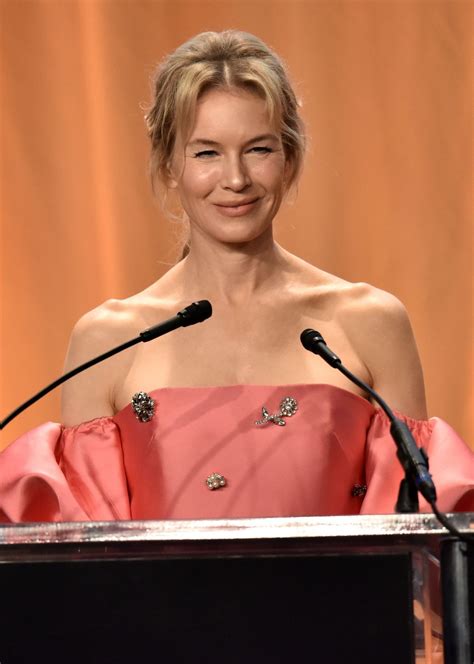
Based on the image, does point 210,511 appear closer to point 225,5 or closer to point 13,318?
point 13,318

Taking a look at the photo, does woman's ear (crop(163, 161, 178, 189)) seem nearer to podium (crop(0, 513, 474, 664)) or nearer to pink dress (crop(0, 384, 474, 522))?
pink dress (crop(0, 384, 474, 522))

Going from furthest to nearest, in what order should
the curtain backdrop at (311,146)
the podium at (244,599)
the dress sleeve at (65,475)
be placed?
the curtain backdrop at (311,146) → the dress sleeve at (65,475) → the podium at (244,599)

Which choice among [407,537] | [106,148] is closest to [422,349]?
[106,148]

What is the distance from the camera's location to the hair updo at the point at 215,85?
2285mm

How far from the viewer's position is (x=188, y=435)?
2.28 metres

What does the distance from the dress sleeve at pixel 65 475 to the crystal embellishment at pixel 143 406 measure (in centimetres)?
6

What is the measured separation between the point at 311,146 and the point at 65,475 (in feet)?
3.83

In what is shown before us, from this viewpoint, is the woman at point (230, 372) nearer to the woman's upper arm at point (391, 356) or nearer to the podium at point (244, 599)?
the woman's upper arm at point (391, 356)

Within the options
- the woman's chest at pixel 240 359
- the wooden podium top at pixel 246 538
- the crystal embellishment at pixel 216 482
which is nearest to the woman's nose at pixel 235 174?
the woman's chest at pixel 240 359

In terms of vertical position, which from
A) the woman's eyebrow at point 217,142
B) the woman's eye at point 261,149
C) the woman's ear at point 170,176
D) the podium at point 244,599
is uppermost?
the woman's eyebrow at point 217,142

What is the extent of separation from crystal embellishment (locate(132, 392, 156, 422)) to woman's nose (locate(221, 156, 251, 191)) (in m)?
0.38

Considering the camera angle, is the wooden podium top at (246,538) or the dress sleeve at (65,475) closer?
the wooden podium top at (246,538)

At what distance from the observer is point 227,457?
2258 mm

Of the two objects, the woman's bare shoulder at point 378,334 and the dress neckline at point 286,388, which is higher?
the woman's bare shoulder at point 378,334
